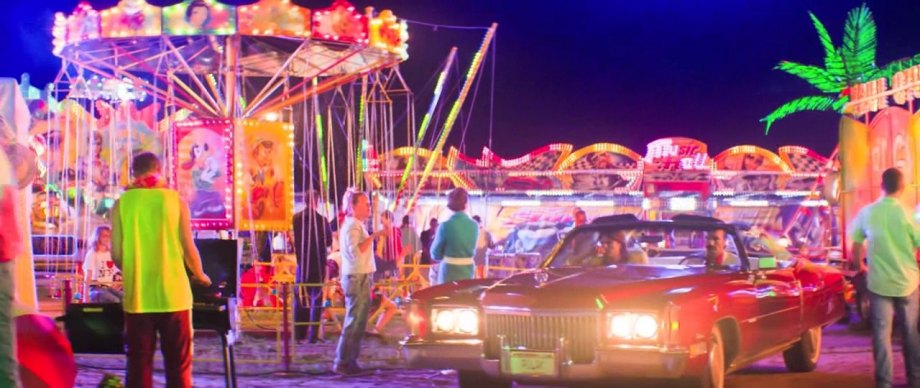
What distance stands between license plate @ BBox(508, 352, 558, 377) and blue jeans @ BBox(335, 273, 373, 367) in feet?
10.8

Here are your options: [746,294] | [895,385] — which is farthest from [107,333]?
[895,385]

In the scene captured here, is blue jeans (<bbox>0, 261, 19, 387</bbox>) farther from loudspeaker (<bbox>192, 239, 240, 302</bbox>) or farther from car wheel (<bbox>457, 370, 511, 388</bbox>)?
car wheel (<bbox>457, 370, 511, 388</bbox>)

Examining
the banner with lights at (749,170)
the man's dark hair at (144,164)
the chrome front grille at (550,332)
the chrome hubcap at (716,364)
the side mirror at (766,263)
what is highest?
the banner with lights at (749,170)

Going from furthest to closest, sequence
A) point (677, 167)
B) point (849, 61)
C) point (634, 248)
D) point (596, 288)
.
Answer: point (849, 61) → point (677, 167) → point (634, 248) → point (596, 288)

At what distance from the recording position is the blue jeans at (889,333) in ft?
27.0

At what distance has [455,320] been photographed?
26.2ft

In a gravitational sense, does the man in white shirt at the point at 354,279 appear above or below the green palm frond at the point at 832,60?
below

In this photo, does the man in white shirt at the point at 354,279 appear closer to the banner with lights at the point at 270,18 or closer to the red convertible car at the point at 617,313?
the red convertible car at the point at 617,313

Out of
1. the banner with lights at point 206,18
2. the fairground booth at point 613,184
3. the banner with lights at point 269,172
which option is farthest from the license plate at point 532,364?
the fairground booth at point 613,184

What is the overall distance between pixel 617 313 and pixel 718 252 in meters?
2.14

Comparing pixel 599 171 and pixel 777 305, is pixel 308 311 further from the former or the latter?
pixel 599 171

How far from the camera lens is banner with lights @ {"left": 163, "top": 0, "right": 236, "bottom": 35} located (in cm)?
1450

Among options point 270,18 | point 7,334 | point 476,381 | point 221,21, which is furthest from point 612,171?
point 7,334

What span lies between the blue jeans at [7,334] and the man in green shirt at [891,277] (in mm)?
6187
